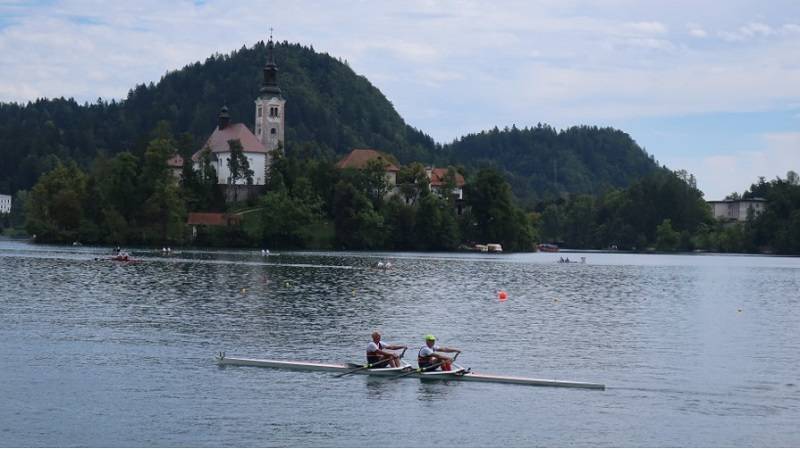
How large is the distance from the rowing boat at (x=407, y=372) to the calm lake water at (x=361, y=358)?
1.38 ft

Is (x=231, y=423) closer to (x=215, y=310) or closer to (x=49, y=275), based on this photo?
(x=215, y=310)

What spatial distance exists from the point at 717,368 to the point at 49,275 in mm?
66095

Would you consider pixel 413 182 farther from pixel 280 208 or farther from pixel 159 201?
pixel 159 201

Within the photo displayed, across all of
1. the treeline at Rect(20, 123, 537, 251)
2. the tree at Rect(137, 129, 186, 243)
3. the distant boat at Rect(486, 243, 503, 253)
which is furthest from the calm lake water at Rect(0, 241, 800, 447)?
the distant boat at Rect(486, 243, 503, 253)

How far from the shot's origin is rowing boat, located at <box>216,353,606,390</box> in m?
39.9

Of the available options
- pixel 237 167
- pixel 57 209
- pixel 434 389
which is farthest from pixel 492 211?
pixel 434 389

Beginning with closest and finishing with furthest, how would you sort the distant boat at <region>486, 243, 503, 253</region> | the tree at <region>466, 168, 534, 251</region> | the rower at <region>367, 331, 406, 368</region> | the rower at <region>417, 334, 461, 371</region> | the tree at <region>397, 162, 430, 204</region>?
the rower at <region>417, 334, 461, 371</region>
the rower at <region>367, 331, 406, 368</region>
the tree at <region>397, 162, 430, 204</region>
the tree at <region>466, 168, 534, 251</region>
the distant boat at <region>486, 243, 503, 253</region>

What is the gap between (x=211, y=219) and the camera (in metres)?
176

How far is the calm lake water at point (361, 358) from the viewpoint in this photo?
3297cm

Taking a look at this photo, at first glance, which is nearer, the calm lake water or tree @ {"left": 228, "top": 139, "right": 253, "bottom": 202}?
the calm lake water

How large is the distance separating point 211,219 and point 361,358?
132 m

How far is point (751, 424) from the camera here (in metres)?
34.5

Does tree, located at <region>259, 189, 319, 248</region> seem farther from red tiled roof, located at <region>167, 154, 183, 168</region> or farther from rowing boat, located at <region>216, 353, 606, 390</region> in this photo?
rowing boat, located at <region>216, 353, 606, 390</region>

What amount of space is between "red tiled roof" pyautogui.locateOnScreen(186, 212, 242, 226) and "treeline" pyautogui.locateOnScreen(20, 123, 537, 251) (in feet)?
5.97
